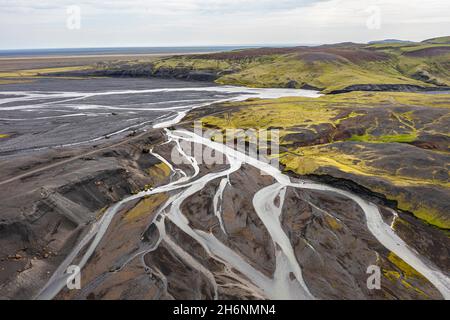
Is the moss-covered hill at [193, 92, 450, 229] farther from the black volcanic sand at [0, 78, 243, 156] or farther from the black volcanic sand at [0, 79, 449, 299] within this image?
the black volcanic sand at [0, 78, 243, 156]

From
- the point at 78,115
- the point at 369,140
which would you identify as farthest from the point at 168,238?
the point at 78,115

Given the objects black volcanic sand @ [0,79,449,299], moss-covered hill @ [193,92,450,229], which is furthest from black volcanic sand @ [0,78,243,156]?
black volcanic sand @ [0,79,449,299]

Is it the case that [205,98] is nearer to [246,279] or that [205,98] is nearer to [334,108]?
[334,108]

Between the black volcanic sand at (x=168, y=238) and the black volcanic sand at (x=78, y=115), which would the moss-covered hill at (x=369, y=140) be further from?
the black volcanic sand at (x=78, y=115)

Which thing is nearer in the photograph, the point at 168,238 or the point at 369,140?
the point at 168,238

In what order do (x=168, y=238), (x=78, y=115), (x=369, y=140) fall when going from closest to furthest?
(x=168, y=238) < (x=369, y=140) < (x=78, y=115)

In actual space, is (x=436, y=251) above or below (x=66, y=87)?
below

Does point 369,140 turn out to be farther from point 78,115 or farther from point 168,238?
point 78,115

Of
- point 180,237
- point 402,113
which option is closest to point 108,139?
point 180,237

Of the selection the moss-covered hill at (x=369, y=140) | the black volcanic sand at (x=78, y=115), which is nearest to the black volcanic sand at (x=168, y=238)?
the moss-covered hill at (x=369, y=140)
